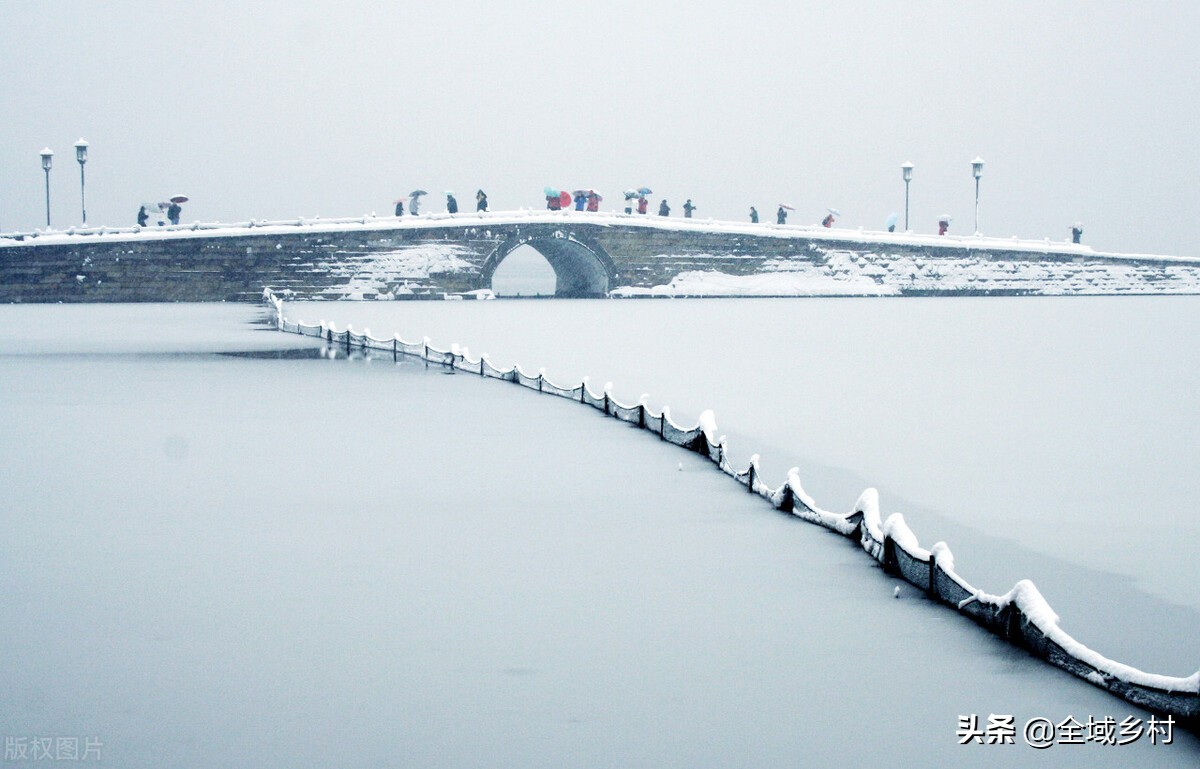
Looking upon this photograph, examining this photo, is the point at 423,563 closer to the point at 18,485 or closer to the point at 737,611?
the point at 737,611

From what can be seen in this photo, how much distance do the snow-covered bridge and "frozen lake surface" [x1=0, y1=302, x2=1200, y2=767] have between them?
33.2m

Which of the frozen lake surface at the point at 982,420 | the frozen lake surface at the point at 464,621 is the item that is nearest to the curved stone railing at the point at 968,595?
the frozen lake surface at the point at 464,621

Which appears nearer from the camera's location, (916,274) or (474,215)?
(474,215)

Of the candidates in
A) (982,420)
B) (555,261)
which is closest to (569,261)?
(555,261)

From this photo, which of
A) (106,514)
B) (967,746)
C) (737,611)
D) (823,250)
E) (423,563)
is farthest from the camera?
(823,250)

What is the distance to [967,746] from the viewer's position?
180 inches

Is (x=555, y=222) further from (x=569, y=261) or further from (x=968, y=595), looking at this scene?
(x=968, y=595)

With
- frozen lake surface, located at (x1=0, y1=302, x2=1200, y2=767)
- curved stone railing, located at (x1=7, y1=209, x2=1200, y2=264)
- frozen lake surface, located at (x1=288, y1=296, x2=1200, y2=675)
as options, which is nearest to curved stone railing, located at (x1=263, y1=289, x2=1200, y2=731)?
frozen lake surface, located at (x1=0, y1=302, x2=1200, y2=767)

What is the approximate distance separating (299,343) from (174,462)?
1444 cm

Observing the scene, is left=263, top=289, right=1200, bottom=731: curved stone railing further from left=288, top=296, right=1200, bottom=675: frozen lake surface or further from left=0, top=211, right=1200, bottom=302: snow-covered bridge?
left=0, top=211, right=1200, bottom=302: snow-covered bridge

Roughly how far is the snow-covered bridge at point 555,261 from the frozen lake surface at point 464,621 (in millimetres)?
33221

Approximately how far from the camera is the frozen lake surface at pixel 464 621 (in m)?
4.57

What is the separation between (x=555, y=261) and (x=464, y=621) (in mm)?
50125

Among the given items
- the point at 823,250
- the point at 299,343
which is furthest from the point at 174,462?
the point at 823,250
